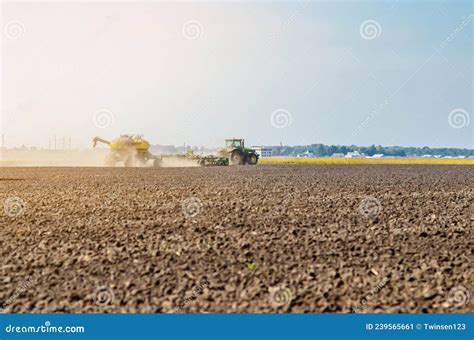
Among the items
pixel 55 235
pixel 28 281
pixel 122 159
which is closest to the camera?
pixel 28 281

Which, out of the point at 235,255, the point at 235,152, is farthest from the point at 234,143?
the point at 235,255

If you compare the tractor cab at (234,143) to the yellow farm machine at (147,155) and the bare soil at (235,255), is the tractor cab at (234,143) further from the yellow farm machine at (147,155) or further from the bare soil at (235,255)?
the bare soil at (235,255)

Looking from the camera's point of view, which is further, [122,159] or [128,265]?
[122,159]

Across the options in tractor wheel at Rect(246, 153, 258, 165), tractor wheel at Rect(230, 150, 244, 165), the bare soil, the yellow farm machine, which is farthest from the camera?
tractor wheel at Rect(246, 153, 258, 165)

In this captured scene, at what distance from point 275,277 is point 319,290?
96cm

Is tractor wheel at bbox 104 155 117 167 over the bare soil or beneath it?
over

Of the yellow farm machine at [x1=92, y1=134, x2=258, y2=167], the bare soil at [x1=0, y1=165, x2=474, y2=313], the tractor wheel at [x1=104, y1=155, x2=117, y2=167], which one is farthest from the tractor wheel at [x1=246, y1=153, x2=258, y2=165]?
the bare soil at [x1=0, y1=165, x2=474, y2=313]

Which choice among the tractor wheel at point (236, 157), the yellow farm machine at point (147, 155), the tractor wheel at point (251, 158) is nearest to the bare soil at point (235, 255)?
the yellow farm machine at point (147, 155)

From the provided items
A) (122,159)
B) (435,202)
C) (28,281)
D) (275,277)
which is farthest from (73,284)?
(122,159)

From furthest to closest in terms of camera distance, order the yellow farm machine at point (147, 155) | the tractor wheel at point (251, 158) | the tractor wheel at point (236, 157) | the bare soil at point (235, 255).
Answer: the tractor wheel at point (251, 158) → the tractor wheel at point (236, 157) → the yellow farm machine at point (147, 155) → the bare soil at point (235, 255)

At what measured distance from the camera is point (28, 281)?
31.5 feet

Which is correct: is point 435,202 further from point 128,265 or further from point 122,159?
point 122,159

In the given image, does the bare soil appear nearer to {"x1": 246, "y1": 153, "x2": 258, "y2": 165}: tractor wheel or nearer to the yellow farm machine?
the yellow farm machine

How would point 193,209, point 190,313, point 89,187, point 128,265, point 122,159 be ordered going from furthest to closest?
1. point 122,159
2. point 89,187
3. point 193,209
4. point 128,265
5. point 190,313
